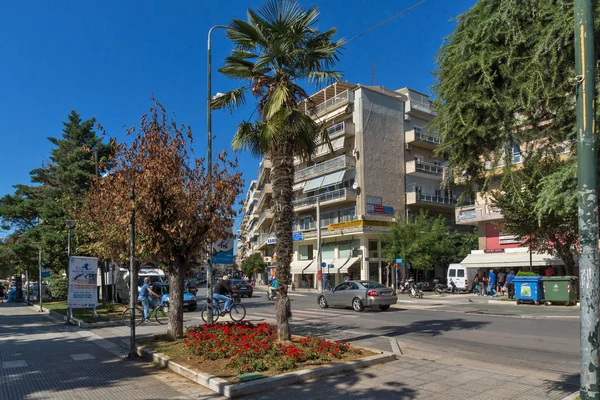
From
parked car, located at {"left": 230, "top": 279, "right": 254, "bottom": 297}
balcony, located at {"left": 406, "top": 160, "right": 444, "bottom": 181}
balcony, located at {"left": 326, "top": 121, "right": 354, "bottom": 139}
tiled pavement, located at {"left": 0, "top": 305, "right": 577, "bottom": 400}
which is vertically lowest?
parked car, located at {"left": 230, "top": 279, "right": 254, "bottom": 297}

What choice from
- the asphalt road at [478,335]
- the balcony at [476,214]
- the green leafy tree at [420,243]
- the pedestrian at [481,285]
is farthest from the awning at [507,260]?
the asphalt road at [478,335]

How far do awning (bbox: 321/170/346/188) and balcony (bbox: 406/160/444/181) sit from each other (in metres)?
7.09

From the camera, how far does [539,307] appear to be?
2192 cm

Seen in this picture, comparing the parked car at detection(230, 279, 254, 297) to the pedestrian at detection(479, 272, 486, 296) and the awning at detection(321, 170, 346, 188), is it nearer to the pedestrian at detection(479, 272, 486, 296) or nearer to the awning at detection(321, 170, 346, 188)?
the awning at detection(321, 170, 346, 188)

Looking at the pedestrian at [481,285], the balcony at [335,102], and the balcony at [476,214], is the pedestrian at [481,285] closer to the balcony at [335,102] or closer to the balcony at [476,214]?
the balcony at [476,214]

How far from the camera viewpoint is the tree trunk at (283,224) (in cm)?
1020

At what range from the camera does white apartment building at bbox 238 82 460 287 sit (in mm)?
44281

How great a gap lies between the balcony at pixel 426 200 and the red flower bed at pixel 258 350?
3721 centimetres

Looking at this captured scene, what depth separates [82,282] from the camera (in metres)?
17.7

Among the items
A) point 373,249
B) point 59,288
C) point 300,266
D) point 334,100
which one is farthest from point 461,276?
point 59,288

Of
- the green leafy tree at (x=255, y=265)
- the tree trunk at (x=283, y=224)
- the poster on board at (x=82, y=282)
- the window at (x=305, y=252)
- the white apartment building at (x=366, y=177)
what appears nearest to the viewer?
the tree trunk at (x=283, y=224)

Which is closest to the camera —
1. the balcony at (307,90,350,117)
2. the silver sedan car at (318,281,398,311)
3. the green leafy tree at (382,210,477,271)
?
the silver sedan car at (318,281,398,311)

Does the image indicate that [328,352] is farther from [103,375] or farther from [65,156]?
[65,156]

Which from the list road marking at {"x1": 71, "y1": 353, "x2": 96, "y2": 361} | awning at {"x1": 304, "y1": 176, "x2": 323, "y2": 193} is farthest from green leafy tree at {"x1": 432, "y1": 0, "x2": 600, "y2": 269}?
awning at {"x1": 304, "y1": 176, "x2": 323, "y2": 193}
